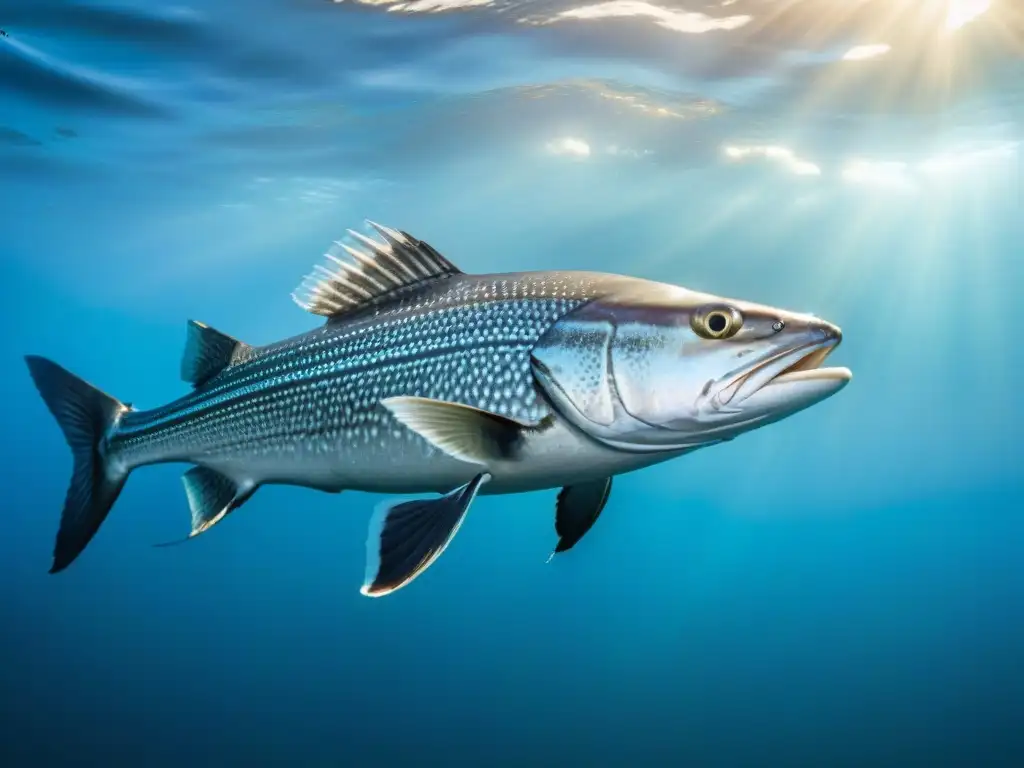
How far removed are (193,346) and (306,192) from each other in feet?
66.2

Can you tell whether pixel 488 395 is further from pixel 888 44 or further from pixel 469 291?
pixel 888 44

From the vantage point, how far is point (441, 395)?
12.2 feet

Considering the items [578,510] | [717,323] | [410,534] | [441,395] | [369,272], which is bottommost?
[410,534]

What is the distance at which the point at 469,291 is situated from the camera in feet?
13.2

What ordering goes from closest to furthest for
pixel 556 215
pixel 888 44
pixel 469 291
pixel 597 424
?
pixel 597 424
pixel 469 291
pixel 888 44
pixel 556 215

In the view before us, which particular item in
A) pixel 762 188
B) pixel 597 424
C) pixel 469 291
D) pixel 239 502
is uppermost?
pixel 762 188

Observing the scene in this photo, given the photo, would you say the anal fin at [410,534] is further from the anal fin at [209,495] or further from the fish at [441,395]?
the anal fin at [209,495]

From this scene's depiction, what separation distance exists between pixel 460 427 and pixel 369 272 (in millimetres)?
1469

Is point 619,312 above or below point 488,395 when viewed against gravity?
above

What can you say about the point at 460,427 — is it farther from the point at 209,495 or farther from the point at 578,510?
the point at 209,495

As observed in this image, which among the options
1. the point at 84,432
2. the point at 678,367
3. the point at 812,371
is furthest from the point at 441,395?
the point at 84,432

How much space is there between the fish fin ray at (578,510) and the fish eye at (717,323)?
1.39m

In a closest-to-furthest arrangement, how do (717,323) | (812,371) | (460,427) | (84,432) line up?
(812,371)
(717,323)
(460,427)
(84,432)

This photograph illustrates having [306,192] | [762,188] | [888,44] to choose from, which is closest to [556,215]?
[762,188]
